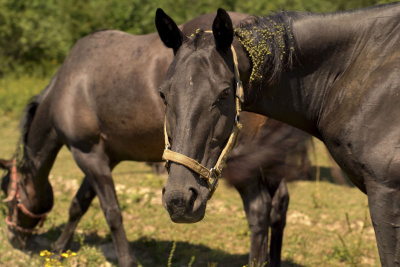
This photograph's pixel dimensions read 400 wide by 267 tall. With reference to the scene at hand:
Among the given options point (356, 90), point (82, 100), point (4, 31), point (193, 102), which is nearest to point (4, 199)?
point (82, 100)

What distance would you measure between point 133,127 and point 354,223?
125 inches

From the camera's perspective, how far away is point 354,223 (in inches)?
236

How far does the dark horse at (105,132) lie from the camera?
13.8 feet

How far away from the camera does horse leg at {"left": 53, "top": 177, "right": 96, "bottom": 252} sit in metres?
5.27

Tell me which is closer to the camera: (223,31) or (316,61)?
(223,31)

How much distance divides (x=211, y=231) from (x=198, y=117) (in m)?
3.53

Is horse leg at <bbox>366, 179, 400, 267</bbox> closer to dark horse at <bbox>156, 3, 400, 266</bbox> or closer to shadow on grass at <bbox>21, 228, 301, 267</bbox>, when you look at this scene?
dark horse at <bbox>156, 3, 400, 266</bbox>

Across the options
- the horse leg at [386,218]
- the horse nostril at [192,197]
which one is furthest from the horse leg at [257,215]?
the horse nostril at [192,197]

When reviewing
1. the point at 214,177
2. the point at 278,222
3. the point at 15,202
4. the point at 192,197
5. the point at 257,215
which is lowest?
the point at 192,197

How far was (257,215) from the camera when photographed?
4188mm

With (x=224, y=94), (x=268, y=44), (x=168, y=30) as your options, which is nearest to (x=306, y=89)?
(x=268, y=44)

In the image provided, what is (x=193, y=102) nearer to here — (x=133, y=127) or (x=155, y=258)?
(x=133, y=127)

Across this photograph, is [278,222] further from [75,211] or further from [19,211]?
[19,211]

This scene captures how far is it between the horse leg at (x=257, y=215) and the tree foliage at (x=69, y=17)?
9035mm
